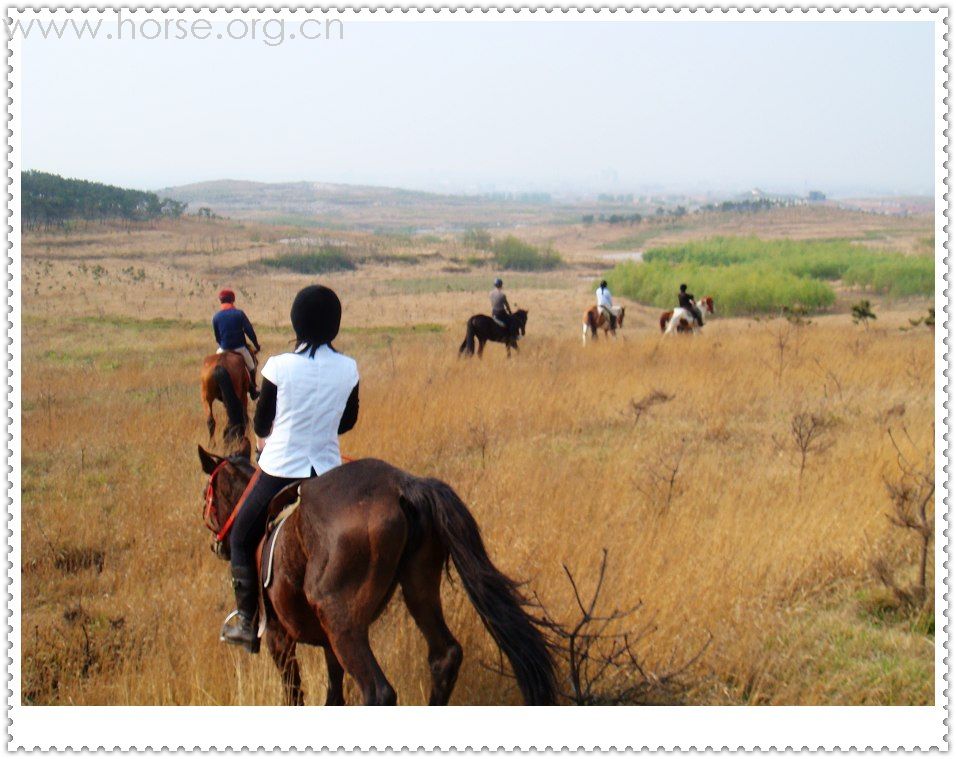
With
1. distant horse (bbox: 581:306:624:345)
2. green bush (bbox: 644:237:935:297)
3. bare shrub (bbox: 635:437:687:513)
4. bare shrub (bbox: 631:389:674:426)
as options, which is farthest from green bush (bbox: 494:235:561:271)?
bare shrub (bbox: 635:437:687:513)

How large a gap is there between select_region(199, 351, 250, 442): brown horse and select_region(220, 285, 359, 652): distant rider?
6.00 m

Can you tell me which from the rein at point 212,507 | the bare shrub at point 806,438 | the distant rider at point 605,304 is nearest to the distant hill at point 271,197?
the distant rider at point 605,304

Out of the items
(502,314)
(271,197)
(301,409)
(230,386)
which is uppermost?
(271,197)

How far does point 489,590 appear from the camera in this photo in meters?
3.78

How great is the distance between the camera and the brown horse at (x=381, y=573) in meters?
3.68

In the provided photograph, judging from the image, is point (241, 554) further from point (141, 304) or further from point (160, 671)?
point (141, 304)

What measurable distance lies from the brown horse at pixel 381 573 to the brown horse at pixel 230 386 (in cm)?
630

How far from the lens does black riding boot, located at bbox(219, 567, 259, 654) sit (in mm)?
4301

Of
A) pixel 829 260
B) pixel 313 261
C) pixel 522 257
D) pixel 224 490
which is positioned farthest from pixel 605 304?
pixel 522 257

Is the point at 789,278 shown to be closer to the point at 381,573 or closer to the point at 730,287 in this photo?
the point at 730,287

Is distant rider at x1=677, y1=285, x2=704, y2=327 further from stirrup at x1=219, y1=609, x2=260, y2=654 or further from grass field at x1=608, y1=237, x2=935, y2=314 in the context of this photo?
stirrup at x1=219, y1=609, x2=260, y2=654

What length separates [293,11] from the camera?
5.38 metres

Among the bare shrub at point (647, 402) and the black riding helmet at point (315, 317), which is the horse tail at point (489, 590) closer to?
the black riding helmet at point (315, 317)

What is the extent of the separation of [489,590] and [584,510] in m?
3.26
